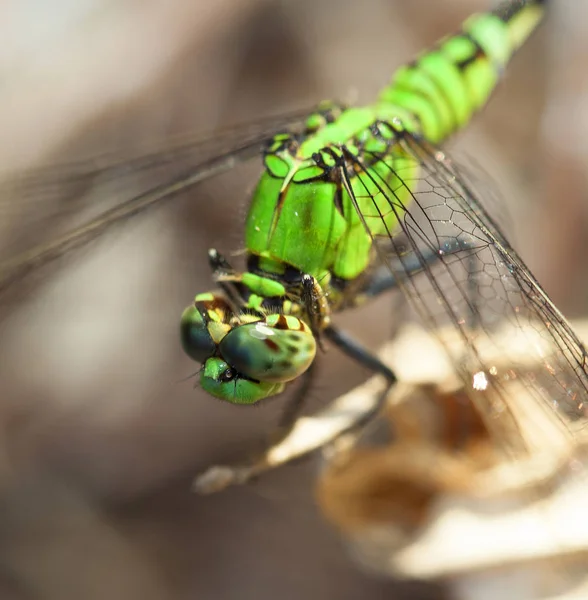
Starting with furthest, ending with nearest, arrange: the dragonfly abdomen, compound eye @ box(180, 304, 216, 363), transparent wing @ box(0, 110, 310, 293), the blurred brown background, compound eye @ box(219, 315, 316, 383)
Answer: the blurred brown background, the dragonfly abdomen, transparent wing @ box(0, 110, 310, 293), compound eye @ box(180, 304, 216, 363), compound eye @ box(219, 315, 316, 383)

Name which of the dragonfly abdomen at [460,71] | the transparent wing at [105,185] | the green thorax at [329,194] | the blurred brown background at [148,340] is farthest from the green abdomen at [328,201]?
the blurred brown background at [148,340]

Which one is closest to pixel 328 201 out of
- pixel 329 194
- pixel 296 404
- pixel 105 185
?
pixel 329 194

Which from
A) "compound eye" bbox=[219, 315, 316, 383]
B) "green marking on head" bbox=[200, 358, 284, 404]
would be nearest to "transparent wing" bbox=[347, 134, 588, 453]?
"compound eye" bbox=[219, 315, 316, 383]

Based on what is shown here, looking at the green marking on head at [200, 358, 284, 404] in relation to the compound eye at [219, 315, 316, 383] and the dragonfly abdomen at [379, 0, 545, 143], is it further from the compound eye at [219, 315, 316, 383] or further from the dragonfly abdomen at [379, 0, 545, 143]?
the dragonfly abdomen at [379, 0, 545, 143]

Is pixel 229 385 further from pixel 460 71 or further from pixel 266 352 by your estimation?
pixel 460 71

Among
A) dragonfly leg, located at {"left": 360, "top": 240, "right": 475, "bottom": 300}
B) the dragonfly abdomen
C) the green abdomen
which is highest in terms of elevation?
the dragonfly abdomen

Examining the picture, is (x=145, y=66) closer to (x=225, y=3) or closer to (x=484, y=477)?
(x=225, y=3)
